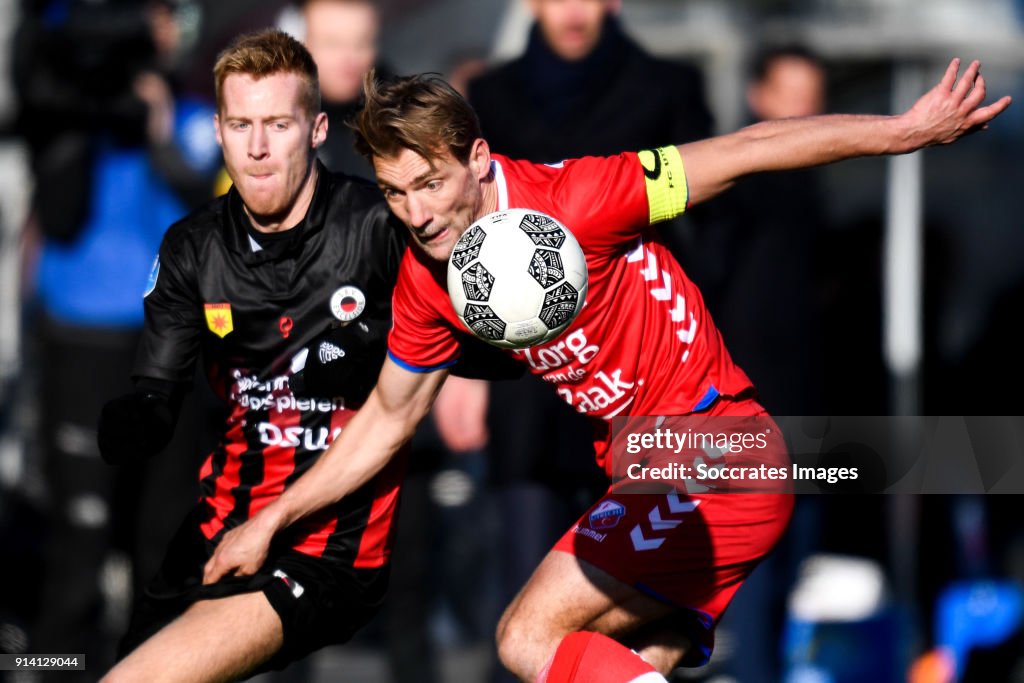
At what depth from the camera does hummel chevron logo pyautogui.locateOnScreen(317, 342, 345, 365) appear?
4004 millimetres

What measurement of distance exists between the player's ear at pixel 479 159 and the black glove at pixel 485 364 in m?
0.54

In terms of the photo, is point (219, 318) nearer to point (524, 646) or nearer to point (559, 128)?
point (524, 646)

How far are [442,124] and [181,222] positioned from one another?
3.25 ft

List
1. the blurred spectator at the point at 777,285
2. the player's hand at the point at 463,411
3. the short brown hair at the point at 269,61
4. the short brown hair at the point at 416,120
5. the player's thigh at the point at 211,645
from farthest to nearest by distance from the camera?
the blurred spectator at the point at 777,285
the player's hand at the point at 463,411
the short brown hair at the point at 269,61
the player's thigh at the point at 211,645
the short brown hair at the point at 416,120

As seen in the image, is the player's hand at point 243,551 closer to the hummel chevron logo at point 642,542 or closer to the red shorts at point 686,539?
the red shorts at point 686,539

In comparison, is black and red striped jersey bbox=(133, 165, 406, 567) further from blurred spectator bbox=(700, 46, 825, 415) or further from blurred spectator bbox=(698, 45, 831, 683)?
blurred spectator bbox=(700, 46, 825, 415)

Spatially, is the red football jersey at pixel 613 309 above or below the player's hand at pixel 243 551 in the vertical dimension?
above

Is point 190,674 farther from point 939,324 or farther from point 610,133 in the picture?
point 939,324

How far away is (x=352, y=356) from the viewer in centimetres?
404

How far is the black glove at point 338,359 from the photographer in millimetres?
4004

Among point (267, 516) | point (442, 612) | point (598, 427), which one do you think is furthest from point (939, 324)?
point (267, 516)

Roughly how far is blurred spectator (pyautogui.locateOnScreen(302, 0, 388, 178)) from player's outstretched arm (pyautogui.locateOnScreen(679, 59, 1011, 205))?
2227 millimetres

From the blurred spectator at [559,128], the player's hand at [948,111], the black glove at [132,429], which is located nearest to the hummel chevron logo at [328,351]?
the black glove at [132,429]

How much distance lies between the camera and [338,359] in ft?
13.2
